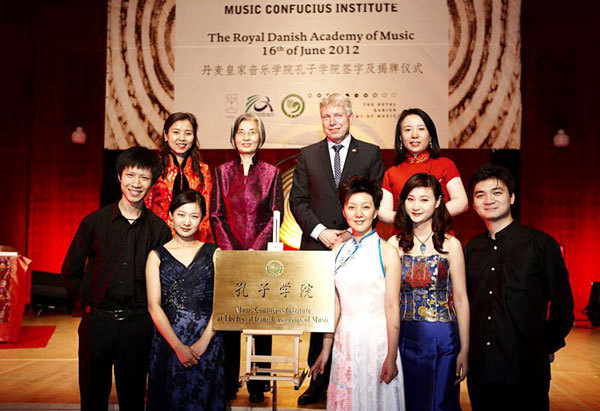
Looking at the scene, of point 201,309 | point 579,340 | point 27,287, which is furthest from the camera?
point 579,340

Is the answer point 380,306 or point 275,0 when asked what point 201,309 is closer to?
point 380,306

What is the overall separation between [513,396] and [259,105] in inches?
182

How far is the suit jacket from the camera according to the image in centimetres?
334

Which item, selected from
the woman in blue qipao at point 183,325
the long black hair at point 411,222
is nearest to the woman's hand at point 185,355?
the woman in blue qipao at point 183,325

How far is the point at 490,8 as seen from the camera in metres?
6.47

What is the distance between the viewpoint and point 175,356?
272 cm

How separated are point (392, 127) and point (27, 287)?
4260 mm

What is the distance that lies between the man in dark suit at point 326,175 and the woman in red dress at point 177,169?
0.62m

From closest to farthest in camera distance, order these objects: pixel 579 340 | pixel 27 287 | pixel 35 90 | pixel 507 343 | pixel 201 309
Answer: pixel 507 343 → pixel 201 309 → pixel 27 287 → pixel 579 340 → pixel 35 90

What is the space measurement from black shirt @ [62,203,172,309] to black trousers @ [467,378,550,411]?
1.68 m

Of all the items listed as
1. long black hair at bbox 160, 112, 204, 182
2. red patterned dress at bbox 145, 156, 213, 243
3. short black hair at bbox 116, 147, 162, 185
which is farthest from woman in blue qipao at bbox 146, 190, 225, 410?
long black hair at bbox 160, 112, 204, 182

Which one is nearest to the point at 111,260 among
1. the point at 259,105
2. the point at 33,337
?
the point at 33,337

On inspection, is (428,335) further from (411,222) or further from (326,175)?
(326,175)

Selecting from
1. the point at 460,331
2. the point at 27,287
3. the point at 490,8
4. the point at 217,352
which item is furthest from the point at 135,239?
the point at 490,8
